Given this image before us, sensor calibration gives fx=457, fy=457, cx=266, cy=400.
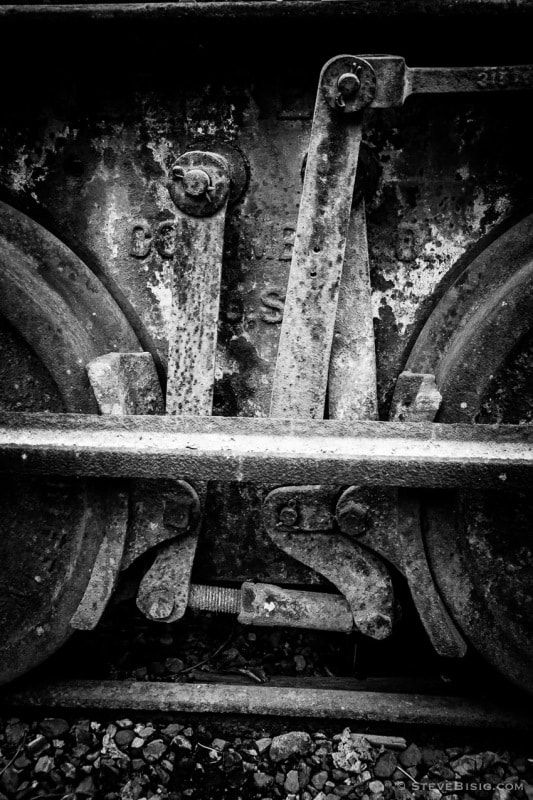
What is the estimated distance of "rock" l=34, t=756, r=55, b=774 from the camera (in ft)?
4.40

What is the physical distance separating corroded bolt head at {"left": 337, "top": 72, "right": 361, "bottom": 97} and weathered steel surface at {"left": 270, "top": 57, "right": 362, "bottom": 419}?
3 cm

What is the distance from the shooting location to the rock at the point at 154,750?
1.35m

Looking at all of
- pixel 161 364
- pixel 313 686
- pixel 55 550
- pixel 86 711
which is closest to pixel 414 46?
pixel 161 364

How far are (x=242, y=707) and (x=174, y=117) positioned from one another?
175cm

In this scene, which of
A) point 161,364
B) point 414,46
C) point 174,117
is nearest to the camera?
point 414,46

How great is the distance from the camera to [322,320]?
1.19 m

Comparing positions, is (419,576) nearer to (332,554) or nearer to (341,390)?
(332,554)

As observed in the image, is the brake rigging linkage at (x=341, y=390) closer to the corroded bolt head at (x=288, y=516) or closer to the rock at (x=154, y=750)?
the corroded bolt head at (x=288, y=516)

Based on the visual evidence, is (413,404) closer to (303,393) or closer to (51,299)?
(303,393)

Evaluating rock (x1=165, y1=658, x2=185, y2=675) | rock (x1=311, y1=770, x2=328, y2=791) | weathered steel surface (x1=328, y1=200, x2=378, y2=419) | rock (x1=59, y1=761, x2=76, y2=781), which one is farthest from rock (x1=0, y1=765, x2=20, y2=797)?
weathered steel surface (x1=328, y1=200, x2=378, y2=419)

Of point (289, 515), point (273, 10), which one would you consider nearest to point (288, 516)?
point (289, 515)

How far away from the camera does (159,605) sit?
132 centimetres

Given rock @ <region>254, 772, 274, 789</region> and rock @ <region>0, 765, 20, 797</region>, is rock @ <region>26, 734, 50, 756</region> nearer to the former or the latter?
rock @ <region>0, 765, 20, 797</region>

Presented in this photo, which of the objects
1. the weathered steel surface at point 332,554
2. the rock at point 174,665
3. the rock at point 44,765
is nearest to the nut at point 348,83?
the weathered steel surface at point 332,554
